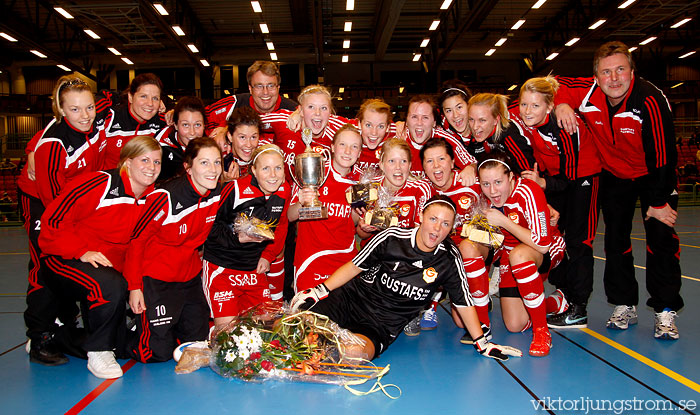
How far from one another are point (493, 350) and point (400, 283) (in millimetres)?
870

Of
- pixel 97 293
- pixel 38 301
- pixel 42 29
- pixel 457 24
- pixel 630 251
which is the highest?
pixel 457 24

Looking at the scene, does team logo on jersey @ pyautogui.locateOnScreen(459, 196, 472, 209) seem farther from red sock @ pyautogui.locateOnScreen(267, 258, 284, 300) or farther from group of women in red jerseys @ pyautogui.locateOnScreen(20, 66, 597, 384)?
red sock @ pyautogui.locateOnScreen(267, 258, 284, 300)

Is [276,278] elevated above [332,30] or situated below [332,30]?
below

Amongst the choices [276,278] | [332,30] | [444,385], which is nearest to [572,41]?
[332,30]

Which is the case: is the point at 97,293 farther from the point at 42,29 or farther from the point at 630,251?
the point at 42,29

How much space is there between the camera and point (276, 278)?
5207mm

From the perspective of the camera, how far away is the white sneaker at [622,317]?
14.8 ft

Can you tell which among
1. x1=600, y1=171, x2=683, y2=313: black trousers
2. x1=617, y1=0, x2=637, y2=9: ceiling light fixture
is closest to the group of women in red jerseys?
x1=600, y1=171, x2=683, y2=313: black trousers

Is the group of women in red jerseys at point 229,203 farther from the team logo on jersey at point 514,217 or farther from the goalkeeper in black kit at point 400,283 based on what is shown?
the goalkeeper in black kit at point 400,283

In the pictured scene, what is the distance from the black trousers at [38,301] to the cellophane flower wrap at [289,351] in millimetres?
1502

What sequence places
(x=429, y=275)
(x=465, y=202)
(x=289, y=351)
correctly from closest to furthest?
(x=289, y=351)
(x=429, y=275)
(x=465, y=202)

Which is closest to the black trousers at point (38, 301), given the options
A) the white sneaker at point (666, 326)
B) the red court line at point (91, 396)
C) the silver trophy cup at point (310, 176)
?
the red court line at point (91, 396)

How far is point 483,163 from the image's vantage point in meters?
4.39

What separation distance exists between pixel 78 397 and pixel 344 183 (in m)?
2.76
